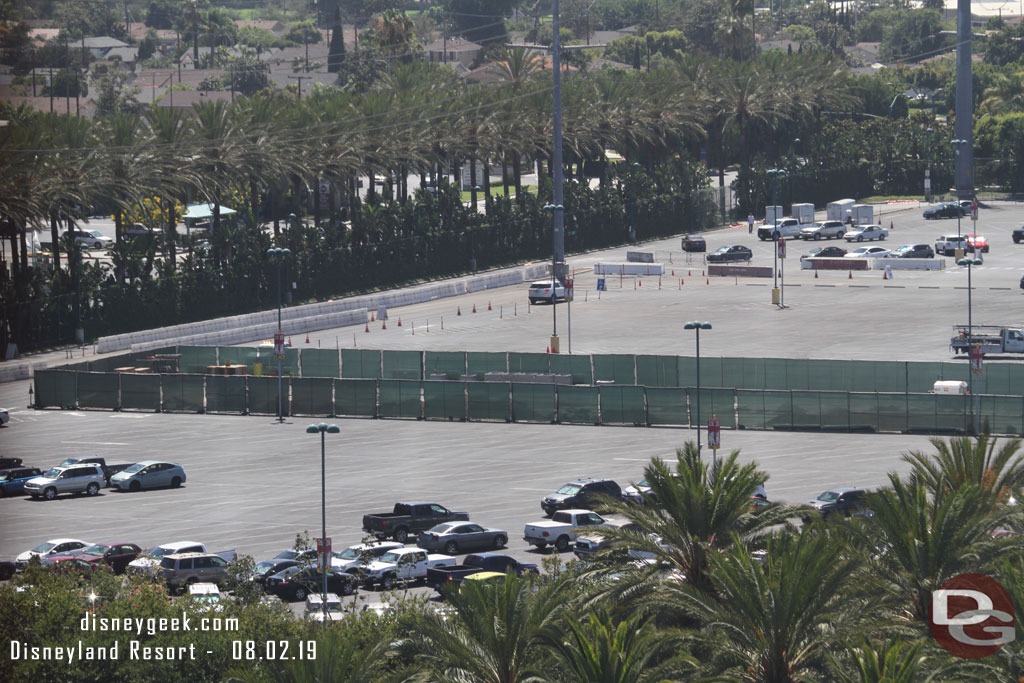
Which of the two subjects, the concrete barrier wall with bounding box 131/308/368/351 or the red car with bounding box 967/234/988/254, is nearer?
the concrete barrier wall with bounding box 131/308/368/351

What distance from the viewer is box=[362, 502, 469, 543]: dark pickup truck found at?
160ft

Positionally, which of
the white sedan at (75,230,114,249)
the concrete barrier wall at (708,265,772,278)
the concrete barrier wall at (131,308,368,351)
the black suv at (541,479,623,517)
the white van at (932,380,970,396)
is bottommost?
the black suv at (541,479,623,517)

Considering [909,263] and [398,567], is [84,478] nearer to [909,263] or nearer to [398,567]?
[398,567]

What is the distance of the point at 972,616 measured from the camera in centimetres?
2808

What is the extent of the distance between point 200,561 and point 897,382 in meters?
34.0

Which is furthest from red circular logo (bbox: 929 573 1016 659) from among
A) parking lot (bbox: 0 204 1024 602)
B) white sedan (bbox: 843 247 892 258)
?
white sedan (bbox: 843 247 892 258)

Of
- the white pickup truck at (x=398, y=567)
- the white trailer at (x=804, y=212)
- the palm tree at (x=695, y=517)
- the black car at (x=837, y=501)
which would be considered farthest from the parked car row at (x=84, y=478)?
the white trailer at (x=804, y=212)

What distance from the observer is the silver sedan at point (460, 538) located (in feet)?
152

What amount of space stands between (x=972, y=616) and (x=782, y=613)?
3.79 meters

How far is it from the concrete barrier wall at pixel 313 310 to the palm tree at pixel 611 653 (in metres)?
61.7

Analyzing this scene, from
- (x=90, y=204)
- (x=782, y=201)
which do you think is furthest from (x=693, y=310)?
(x=782, y=201)

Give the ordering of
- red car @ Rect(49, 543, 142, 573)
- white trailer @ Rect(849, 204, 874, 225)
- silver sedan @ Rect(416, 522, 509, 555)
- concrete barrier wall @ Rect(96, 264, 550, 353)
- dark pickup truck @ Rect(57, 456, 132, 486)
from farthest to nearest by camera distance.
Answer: white trailer @ Rect(849, 204, 874, 225), concrete barrier wall @ Rect(96, 264, 550, 353), dark pickup truck @ Rect(57, 456, 132, 486), silver sedan @ Rect(416, 522, 509, 555), red car @ Rect(49, 543, 142, 573)

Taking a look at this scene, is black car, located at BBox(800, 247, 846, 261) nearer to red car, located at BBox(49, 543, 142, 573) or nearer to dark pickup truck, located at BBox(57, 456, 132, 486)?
dark pickup truck, located at BBox(57, 456, 132, 486)

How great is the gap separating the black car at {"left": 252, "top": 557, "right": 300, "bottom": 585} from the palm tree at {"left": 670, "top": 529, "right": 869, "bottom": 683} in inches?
692
